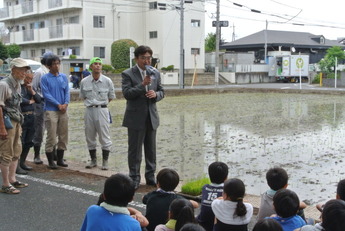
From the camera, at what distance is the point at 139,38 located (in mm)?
39469

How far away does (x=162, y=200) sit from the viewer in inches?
143

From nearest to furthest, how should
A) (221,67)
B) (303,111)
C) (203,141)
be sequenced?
1. (203,141)
2. (303,111)
3. (221,67)

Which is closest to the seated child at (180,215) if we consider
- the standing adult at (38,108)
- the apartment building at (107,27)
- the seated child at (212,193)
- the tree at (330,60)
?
the seated child at (212,193)

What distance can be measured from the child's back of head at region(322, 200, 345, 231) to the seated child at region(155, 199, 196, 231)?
925mm

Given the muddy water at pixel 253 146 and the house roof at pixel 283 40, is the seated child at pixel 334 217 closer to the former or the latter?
the muddy water at pixel 253 146

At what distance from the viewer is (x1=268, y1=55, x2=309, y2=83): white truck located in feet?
138

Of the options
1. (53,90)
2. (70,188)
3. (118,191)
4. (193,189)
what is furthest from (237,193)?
(53,90)

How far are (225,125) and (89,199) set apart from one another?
8.14 meters

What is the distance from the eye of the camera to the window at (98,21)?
3684 cm

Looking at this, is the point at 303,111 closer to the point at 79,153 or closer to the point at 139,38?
the point at 79,153

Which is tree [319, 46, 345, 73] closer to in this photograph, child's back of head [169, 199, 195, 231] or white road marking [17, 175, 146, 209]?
white road marking [17, 175, 146, 209]

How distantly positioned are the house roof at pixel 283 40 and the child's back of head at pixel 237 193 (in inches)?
1942

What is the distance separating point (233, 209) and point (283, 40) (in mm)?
51574

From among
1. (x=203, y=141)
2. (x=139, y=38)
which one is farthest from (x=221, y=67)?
(x=203, y=141)
